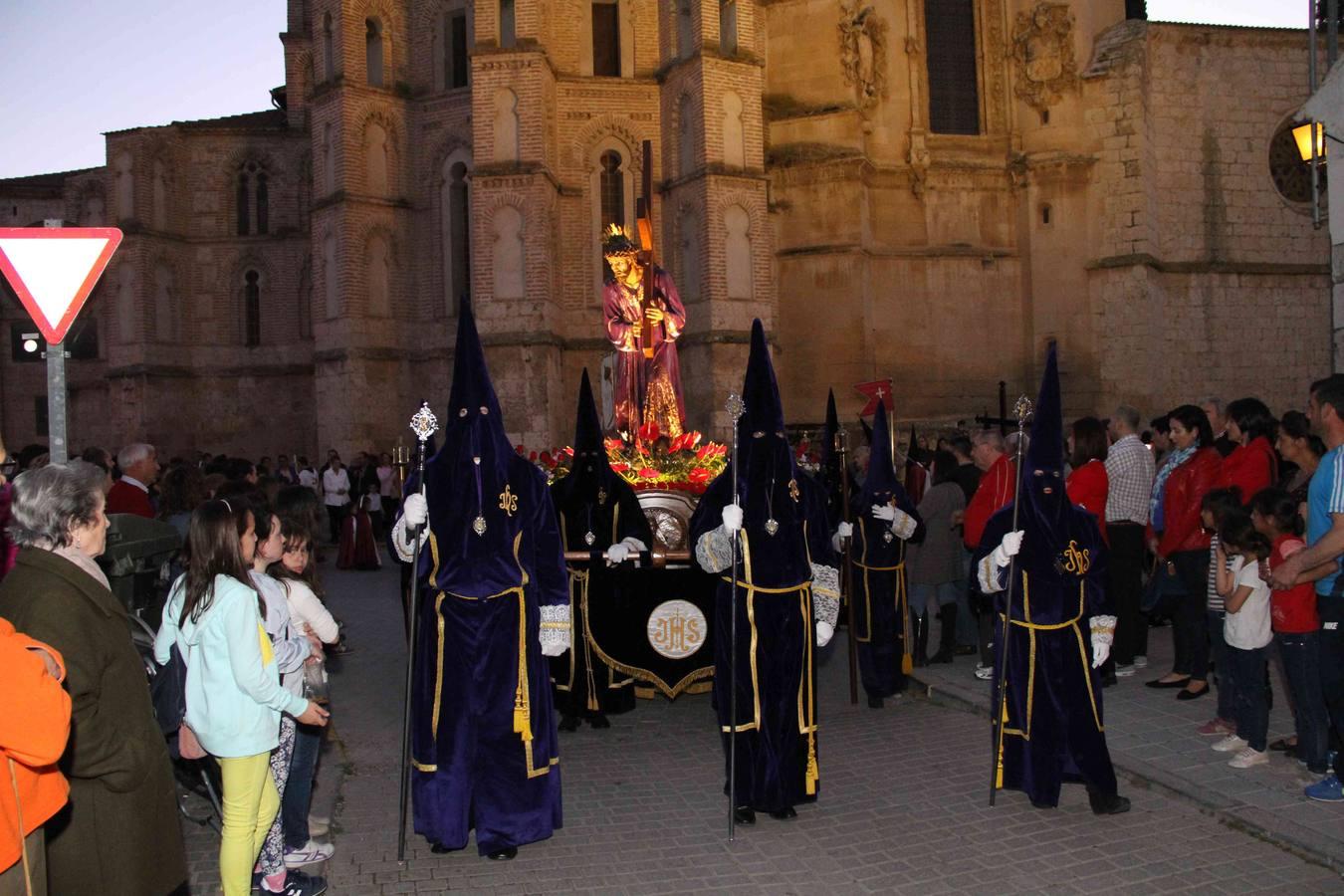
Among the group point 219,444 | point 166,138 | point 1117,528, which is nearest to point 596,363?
point 219,444

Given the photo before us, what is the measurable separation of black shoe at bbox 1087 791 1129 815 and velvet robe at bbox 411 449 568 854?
287 cm

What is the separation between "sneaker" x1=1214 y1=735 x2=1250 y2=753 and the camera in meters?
6.90

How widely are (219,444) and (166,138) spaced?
8.90 meters

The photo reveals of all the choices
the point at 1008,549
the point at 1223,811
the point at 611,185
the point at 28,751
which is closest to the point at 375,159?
the point at 611,185

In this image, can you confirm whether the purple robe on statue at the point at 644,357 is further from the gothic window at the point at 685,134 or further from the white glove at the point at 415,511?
the gothic window at the point at 685,134

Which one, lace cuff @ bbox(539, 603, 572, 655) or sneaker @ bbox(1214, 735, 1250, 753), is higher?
lace cuff @ bbox(539, 603, 572, 655)

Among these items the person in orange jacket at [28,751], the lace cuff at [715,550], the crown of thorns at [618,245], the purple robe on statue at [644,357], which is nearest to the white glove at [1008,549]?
the lace cuff at [715,550]

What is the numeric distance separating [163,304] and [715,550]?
1202 inches

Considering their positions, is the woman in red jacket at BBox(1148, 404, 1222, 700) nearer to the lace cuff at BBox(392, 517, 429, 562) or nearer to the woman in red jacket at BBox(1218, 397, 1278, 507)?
the woman in red jacket at BBox(1218, 397, 1278, 507)

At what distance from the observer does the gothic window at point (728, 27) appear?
24.2 metres

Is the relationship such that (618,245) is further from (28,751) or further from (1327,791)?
(28,751)

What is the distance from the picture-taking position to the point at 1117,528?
30.9 ft

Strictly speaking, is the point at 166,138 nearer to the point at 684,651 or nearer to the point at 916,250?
the point at 916,250

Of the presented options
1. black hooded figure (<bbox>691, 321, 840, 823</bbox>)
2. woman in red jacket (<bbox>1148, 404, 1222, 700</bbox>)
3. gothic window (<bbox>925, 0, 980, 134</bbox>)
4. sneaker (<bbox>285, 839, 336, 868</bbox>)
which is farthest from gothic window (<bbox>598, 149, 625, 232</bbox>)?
sneaker (<bbox>285, 839, 336, 868</bbox>)
